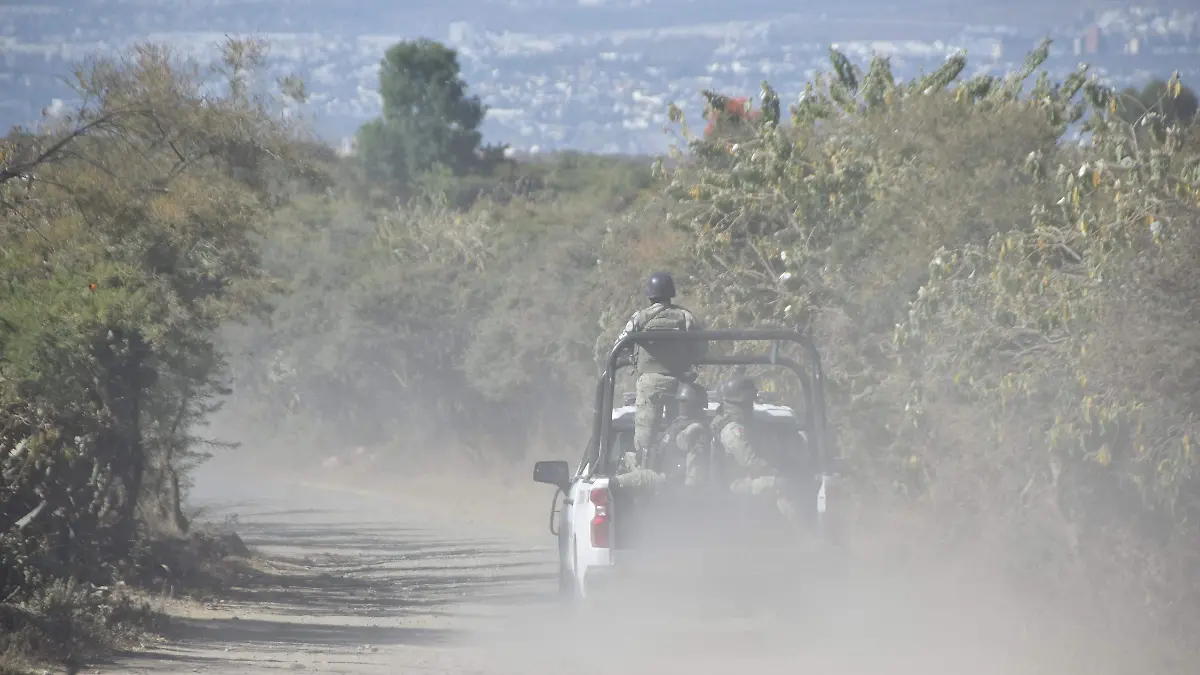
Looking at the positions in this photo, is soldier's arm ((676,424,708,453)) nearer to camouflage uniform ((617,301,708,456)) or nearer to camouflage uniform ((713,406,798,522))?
camouflage uniform ((713,406,798,522))

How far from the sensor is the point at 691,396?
455 inches

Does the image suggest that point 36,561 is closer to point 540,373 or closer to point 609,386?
point 609,386

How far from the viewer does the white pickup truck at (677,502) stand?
1075cm

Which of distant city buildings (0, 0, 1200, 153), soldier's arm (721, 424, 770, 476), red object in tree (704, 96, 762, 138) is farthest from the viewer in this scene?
distant city buildings (0, 0, 1200, 153)

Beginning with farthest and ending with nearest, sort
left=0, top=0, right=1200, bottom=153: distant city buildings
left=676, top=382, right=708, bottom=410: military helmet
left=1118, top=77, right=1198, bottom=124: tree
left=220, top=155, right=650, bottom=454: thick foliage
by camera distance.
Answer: left=220, top=155, right=650, bottom=454: thick foliage → left=0, top=0, right=1200, bottom=153: distant city buildings → left=1118, top=77, right=1198, bottom=124: tree → left=676, top=382, right=708, bottom=410: military helmet

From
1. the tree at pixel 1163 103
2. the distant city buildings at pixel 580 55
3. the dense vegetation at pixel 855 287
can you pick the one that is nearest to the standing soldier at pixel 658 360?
the dense vegetation at pixel 855 287

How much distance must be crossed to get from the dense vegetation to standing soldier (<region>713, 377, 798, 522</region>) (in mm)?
2310

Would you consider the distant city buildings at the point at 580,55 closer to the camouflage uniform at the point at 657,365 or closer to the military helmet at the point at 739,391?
the camouflage uniform at the point at 657,365

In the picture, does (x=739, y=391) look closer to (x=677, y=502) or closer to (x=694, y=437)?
(x=694, y=437)

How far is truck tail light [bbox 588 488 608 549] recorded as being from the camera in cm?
1074

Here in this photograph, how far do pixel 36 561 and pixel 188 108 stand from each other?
8.35 metres

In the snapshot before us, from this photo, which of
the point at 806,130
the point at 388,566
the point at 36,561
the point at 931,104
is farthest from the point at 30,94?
the point at 36,561

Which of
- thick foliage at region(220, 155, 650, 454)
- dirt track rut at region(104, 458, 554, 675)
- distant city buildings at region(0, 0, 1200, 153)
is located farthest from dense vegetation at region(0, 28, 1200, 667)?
thick foliage at region(220, 155, 650, 454)

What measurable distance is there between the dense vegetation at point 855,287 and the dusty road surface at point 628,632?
875mm
